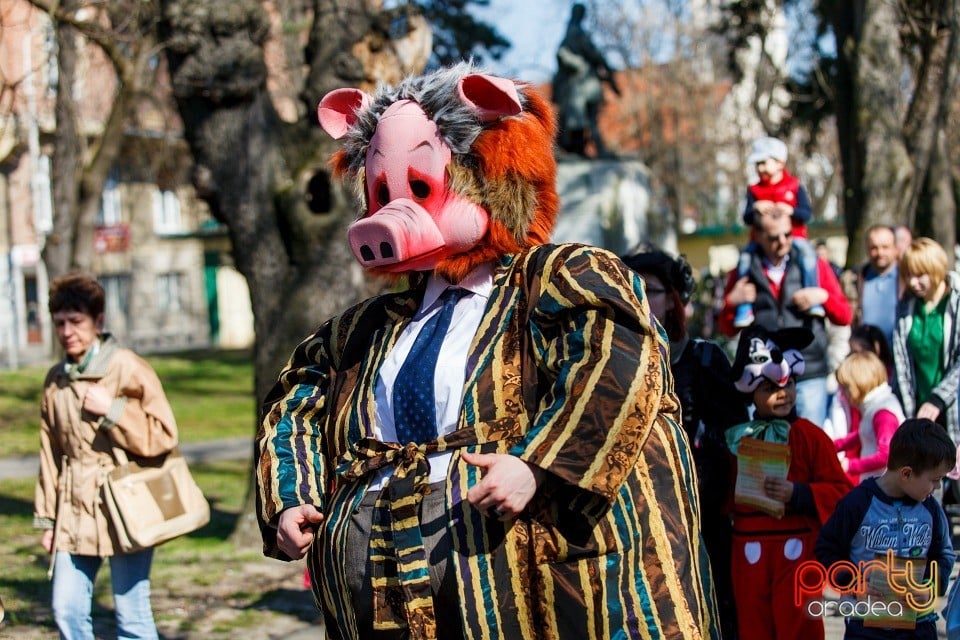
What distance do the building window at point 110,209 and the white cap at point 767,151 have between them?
115 feet

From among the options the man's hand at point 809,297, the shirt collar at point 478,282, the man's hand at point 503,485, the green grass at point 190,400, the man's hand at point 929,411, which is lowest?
the green grass at point 190,400

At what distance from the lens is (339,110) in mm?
3424

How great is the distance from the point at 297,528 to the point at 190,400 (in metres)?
16.5

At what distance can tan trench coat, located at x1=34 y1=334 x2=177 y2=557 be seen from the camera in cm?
486

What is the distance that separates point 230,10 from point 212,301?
111 feet

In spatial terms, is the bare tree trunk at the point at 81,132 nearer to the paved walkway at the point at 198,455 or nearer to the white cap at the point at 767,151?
the paved walkway at the point at 198,455

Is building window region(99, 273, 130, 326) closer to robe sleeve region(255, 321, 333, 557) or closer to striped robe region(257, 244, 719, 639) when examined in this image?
robe sleeve region(255, 321, 333, 557)

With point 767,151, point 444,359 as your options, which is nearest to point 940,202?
point 767,151

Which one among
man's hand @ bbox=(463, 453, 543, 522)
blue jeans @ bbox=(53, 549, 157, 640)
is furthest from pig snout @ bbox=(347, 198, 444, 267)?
blue jeans @ bbox=(53, 549, 157, 640)

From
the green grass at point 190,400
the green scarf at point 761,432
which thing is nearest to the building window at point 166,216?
the green grass at point 190,400

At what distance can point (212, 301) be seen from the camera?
132 ft

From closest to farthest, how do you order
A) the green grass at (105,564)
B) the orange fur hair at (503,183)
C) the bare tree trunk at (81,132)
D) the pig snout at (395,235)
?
1. the pig snout at (395,235)
2. the orange fur hair at (503,183)
3. the green grass at (105,564)
4. the bare tree trunk at (81,132)

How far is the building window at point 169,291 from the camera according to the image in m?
40.4

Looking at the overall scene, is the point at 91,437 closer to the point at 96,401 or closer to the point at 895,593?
the point at 96,401
